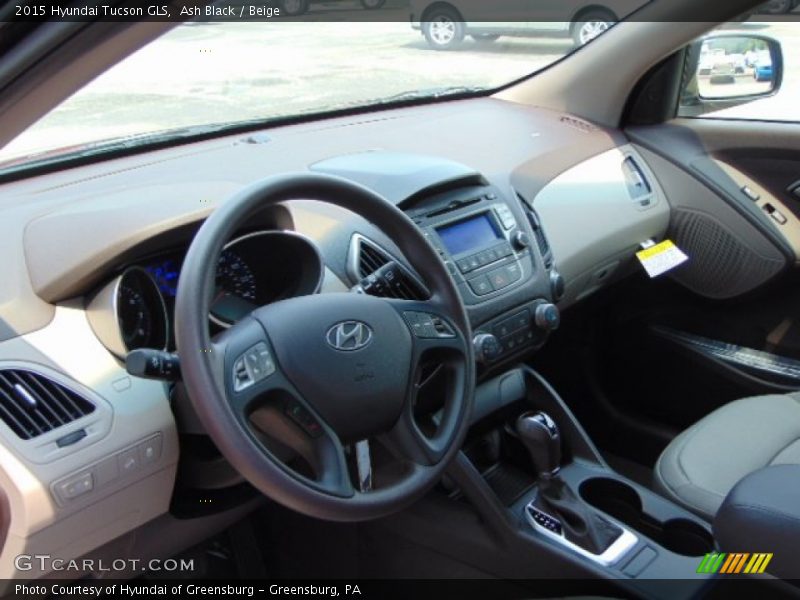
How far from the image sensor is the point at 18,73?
1104 mm

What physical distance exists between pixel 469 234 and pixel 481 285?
0.15m

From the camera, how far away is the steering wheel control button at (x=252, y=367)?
1.36 m

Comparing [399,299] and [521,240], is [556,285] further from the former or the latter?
[399,299]

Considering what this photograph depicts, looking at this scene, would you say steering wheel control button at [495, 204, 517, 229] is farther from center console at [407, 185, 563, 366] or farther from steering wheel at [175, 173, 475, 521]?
steering wheel at [175, 173, 475, 521]

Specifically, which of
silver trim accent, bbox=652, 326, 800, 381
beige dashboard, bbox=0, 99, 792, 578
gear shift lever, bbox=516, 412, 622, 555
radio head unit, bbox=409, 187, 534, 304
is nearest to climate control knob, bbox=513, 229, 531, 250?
radio head unit, bbox=409, 187, 534, 304

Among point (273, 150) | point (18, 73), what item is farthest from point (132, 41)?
point (273, 150)

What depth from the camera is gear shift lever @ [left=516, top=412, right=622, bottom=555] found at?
1961mm

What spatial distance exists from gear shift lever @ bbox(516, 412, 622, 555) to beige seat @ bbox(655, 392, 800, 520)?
230 mm

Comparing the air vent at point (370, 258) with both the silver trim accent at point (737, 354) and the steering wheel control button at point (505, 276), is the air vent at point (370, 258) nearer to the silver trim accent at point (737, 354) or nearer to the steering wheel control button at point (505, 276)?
the steering wheel control button at point (505, 276)

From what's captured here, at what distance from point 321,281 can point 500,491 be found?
687 mm

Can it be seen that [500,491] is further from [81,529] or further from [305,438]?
[81,529]

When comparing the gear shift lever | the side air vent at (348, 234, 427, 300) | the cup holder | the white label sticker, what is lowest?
the cup holder

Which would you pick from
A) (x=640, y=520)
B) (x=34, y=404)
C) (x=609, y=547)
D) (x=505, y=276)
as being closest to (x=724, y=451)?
(x=640, y=520)

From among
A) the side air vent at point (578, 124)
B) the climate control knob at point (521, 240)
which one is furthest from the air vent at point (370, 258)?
the side air vent at point (578, 124)
